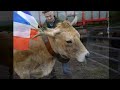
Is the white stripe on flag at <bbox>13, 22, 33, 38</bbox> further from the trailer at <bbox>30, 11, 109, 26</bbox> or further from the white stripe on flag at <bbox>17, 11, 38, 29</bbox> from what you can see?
the trailer at <bbox>30, 11, 109, 26</bbox>

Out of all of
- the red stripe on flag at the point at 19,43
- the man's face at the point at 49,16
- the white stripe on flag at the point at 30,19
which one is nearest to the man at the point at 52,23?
the man's face at the point at 49,16

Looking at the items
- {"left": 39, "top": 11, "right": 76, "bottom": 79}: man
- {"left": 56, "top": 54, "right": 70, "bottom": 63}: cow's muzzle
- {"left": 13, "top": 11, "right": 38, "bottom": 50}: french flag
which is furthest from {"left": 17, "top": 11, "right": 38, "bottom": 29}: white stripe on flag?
{"left": 56, "top": 54, "right": 70, "bottom": 63}: cow's muzzle

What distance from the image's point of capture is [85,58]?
501 centimetres

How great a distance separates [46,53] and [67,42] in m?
0.44

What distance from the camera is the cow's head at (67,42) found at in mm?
4887

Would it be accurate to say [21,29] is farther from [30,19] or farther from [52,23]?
[52,23]

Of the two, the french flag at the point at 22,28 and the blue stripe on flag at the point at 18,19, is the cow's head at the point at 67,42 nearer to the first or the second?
the french flag at the point at 22,28

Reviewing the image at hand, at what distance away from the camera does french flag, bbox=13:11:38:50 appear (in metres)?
4.99

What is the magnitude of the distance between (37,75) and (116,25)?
1712 millimetres

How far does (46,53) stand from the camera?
510 centimetres

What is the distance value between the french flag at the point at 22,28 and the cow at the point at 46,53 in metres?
0.10

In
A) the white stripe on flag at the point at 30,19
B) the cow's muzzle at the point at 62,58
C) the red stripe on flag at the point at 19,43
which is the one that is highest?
the white stripe on flag at the point at 30,19
